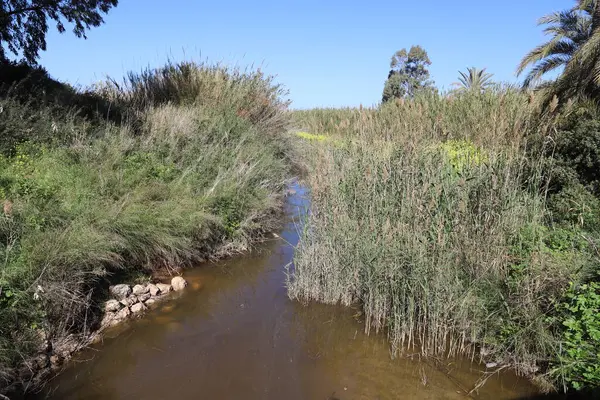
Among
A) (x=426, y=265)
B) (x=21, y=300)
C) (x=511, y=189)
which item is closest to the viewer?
(x=21, y=300)

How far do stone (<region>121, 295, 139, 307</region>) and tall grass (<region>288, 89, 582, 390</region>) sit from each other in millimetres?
1775

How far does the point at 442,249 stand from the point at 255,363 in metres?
2.02

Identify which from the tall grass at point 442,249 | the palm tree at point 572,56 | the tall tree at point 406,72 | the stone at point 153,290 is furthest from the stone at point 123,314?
the tall tree at point 406,72

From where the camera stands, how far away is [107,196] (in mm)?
5367

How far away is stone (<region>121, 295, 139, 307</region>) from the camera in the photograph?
446 centimetres

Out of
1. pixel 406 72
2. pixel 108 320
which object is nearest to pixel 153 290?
pixel 108 320

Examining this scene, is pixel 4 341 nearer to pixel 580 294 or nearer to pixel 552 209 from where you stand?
pixel 580 294

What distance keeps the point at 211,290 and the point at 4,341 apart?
2393mm

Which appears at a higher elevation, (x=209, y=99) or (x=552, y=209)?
(x=209, y=99)

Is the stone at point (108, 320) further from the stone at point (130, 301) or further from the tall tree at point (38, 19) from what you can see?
the tall tree at point (38, 19)

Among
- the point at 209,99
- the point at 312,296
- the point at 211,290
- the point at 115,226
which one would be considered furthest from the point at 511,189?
the point at 209,99

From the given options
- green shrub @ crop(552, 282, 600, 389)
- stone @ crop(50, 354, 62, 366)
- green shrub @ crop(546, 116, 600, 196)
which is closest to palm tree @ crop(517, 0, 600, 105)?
green shrub @ crop(546, 116, 600, 196)

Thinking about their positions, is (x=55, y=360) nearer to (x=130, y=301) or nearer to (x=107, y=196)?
(x=130, y=301)

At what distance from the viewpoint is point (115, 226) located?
4.73 metres
